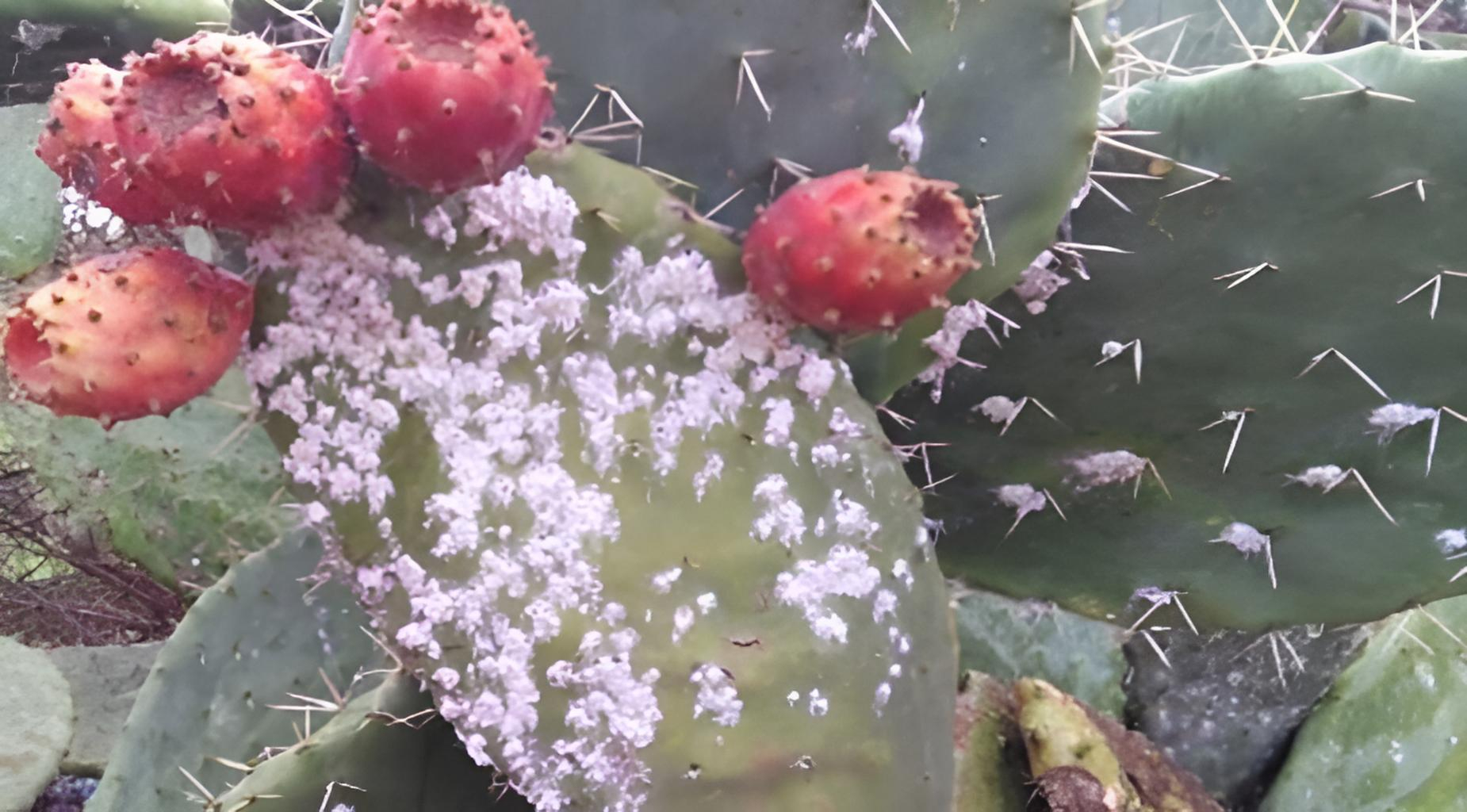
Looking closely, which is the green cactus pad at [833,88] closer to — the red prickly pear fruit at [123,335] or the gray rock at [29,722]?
the red prickly pear fruit at [123,335]

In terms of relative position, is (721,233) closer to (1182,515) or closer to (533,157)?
(533,157)

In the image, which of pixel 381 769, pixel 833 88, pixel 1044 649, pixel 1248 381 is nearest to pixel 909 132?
pixel 833 88

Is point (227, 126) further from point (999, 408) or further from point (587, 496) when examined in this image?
point (999, 408)

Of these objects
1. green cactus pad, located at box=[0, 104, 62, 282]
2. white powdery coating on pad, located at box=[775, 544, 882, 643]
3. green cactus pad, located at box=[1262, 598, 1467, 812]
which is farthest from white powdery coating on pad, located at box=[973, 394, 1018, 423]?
green cactus pad, located at box=[0, 104, 62, 282]

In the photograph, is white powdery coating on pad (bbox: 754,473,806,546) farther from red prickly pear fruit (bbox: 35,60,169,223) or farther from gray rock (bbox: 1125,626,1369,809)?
gray rock (bbox: 1125,626,1369,809)

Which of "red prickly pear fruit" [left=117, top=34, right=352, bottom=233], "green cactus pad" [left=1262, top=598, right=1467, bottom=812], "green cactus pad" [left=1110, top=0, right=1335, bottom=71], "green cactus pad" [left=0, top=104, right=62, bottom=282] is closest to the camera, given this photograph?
"red prickly pear fruit" [left=117, top=34, right=352, bottom=233]

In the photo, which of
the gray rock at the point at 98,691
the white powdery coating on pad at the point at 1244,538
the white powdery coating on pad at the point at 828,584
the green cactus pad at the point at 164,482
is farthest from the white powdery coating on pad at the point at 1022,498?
the gray rock at the point at 98,691
